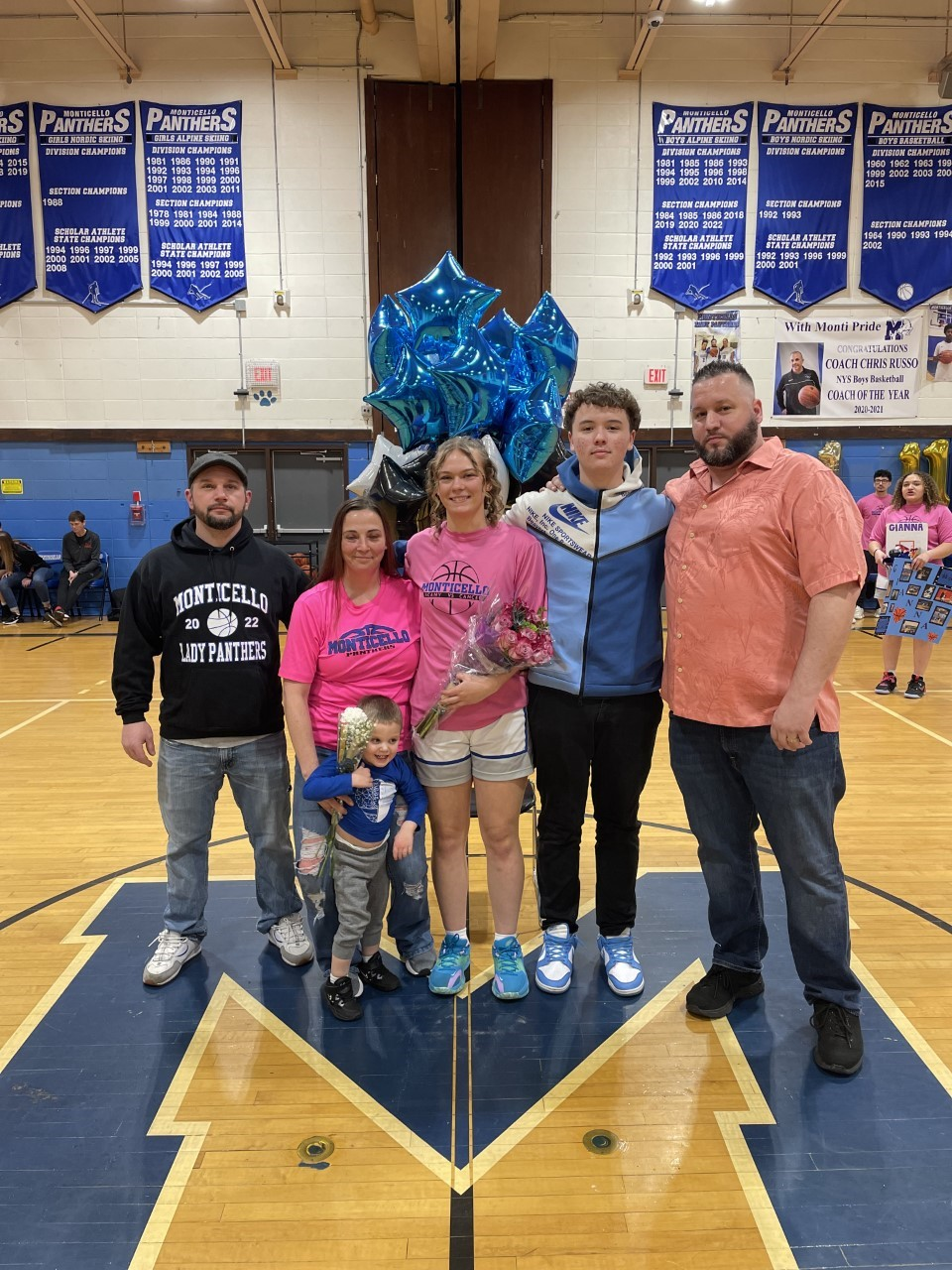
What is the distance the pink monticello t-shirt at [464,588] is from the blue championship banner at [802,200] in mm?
9918

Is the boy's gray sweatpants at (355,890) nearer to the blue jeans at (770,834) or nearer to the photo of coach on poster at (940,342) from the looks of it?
the blue jeans at (770,834)

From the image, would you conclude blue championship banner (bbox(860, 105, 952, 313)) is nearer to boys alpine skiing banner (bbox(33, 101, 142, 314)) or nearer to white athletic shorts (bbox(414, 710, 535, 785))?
boys alpine skiing banner (bbox(33, 101, 142, 314))

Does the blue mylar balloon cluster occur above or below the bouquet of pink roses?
above

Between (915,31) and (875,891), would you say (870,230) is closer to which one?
(915,31)

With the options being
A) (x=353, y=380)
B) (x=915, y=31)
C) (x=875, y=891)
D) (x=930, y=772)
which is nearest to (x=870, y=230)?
(x=915, y=31)

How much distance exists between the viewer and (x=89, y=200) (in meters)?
10.8

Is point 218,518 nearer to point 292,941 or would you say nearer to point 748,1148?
point 292,941

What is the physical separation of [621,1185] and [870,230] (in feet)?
39.0

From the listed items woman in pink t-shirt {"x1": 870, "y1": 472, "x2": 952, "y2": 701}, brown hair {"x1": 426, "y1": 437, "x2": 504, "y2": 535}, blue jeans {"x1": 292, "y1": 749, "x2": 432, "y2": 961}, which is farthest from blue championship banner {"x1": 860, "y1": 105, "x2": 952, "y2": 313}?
blue jeans {"x1": 292, "y1": 749, "x2": 432, "y2": 961}

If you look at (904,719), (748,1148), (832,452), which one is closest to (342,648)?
(748,1148)

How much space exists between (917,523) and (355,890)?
19.2ft

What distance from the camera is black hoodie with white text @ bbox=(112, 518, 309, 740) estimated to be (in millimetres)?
2881

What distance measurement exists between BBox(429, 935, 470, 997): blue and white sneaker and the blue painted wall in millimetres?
9007

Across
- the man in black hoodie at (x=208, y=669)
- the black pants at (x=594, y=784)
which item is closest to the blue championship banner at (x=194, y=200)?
the man in black hoodie at (x=208, y=669)
